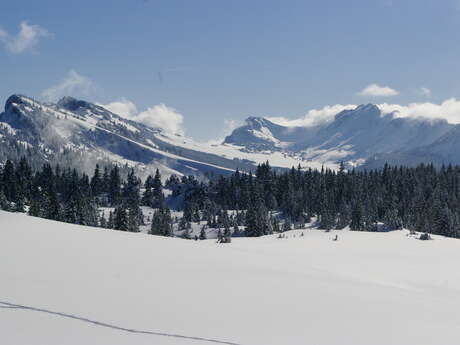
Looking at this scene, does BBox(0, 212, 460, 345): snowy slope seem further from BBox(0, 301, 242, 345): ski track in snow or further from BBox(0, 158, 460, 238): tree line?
BBox(0, 158, 460, 238): tree line

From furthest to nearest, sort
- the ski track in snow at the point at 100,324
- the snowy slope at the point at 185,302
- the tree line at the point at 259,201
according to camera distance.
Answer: the tree line at the point at 259,201
the snowy slope at the point at 185,302
the ski track in snow at the point at 100,324

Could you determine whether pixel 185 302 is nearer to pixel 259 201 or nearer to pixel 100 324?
pixel 100 324

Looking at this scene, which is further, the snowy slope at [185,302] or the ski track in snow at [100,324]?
the snowy slope at [185,302]

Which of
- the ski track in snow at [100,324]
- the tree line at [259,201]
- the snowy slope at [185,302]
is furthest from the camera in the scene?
the tree line at [259,201]

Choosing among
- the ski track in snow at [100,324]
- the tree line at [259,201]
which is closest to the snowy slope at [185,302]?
the ski track in snow at [100,324]

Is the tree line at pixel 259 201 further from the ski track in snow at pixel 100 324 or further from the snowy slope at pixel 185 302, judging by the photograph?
the ski track in snow at pixel 100 324

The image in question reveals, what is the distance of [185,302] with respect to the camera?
9.36 meters

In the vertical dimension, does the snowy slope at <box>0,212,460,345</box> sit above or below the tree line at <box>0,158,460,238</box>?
below

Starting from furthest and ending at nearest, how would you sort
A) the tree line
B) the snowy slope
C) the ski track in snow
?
the tree line < the snowy slope < the ski track in snow

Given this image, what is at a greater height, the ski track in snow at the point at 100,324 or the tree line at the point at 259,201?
the tree line at the point at 259,201

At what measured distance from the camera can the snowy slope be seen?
7.78m

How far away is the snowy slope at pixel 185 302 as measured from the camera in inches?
306

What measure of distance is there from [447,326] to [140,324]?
7705mm

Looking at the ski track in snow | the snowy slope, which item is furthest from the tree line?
the ski track in snow
